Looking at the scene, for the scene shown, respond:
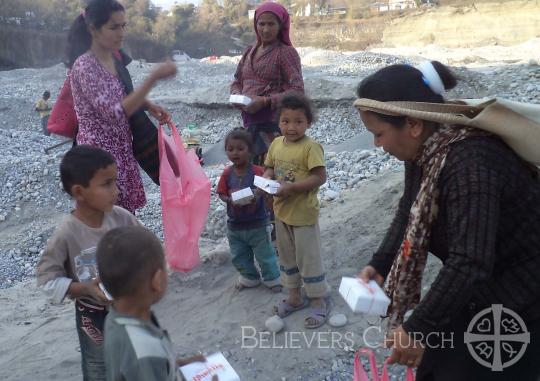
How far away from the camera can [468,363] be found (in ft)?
6.05

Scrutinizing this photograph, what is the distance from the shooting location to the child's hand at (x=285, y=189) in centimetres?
324

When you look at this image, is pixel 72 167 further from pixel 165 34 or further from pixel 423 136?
pixel 165 34

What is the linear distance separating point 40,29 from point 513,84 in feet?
112

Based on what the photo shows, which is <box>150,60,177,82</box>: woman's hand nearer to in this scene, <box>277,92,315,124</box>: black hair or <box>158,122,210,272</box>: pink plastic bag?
<box>158,122,210,272</box>: pink plastic bag

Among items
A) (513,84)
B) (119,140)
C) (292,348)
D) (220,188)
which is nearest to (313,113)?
(220,188)

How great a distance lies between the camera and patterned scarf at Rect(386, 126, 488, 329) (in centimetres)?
168

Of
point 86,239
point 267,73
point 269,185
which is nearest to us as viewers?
point 86,239

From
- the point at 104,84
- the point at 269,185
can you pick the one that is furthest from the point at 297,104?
the point at 104,84

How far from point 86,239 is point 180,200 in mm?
1212

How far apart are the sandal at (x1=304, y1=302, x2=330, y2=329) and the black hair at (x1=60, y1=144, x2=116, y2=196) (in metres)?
1.81

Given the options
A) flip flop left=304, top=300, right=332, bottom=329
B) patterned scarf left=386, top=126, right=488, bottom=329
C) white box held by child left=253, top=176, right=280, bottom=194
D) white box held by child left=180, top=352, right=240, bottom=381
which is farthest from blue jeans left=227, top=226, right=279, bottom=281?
white box held by child left=180, top=352, right=240, bottom=381

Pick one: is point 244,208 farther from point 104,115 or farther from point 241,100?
point 104,115

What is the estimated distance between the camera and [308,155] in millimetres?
3367

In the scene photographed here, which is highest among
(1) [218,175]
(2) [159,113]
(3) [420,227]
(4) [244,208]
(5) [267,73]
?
(5) [267,73]
